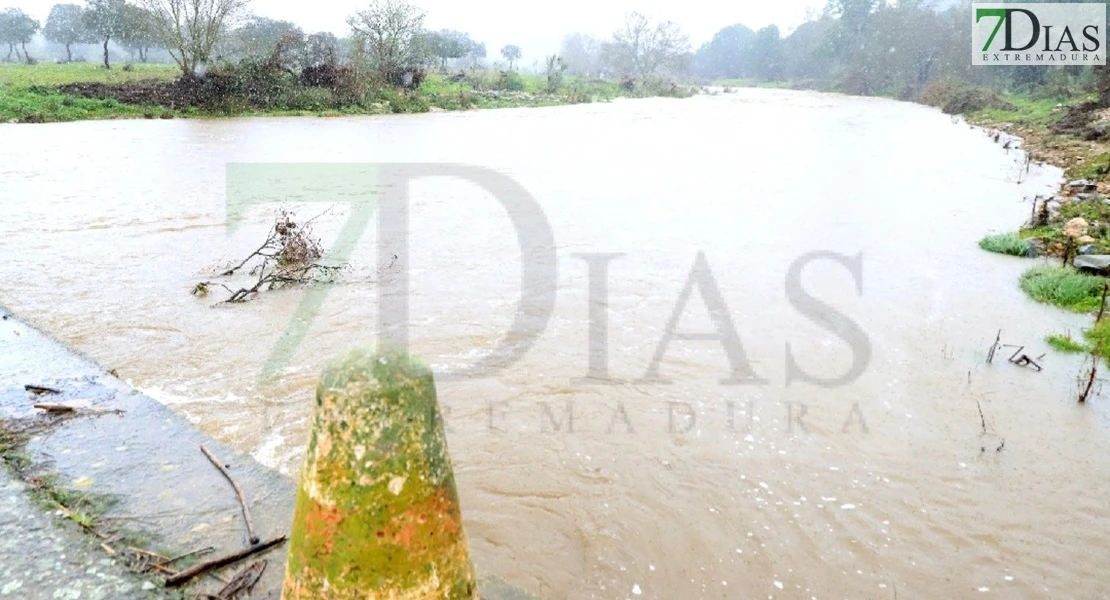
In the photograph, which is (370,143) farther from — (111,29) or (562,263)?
(111,29)

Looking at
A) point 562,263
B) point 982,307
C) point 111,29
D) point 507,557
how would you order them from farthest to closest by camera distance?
point 111,29, point 562,263, point 982,307, point 507,557

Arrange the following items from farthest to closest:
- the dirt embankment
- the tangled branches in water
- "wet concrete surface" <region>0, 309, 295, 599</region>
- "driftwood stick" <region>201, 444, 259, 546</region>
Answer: the dirt embankment → the tangled branches in water → "driftwood stick" <region>201, 444, 259, 546</region> → "wet concrete surface" <region>0, 309, 295, 599</region>

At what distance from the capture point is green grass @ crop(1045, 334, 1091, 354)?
5895 millimetres

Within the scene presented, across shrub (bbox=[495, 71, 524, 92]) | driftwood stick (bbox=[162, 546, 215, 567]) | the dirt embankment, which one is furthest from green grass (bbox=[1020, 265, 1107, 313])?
shrub (bbox=[495, 71, 524, 92])

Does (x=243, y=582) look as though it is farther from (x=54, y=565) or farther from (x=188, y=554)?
(x=54, y=565)

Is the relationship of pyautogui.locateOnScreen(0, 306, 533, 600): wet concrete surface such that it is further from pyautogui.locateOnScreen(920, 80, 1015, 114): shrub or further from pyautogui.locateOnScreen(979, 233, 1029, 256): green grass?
pyautogui.locateOnScreen(920, 80, 1015, 114): shrub

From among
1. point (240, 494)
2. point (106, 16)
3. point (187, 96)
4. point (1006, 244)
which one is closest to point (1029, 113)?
point (1006, 244)

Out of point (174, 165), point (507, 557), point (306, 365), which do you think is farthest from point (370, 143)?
point (507, 557)

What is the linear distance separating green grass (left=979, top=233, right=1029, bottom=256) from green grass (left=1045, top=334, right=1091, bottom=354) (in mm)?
3177

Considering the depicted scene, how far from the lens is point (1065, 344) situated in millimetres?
5969

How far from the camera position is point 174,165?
14430 mm

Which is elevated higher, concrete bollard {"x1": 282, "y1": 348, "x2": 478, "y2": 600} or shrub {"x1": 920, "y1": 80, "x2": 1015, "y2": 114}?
shrub {"x1": 920, "y1": 80, "x2": 1015, "y2": 114}

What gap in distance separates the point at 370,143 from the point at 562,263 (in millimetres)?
12834

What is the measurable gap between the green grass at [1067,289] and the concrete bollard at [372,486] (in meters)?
7.50
